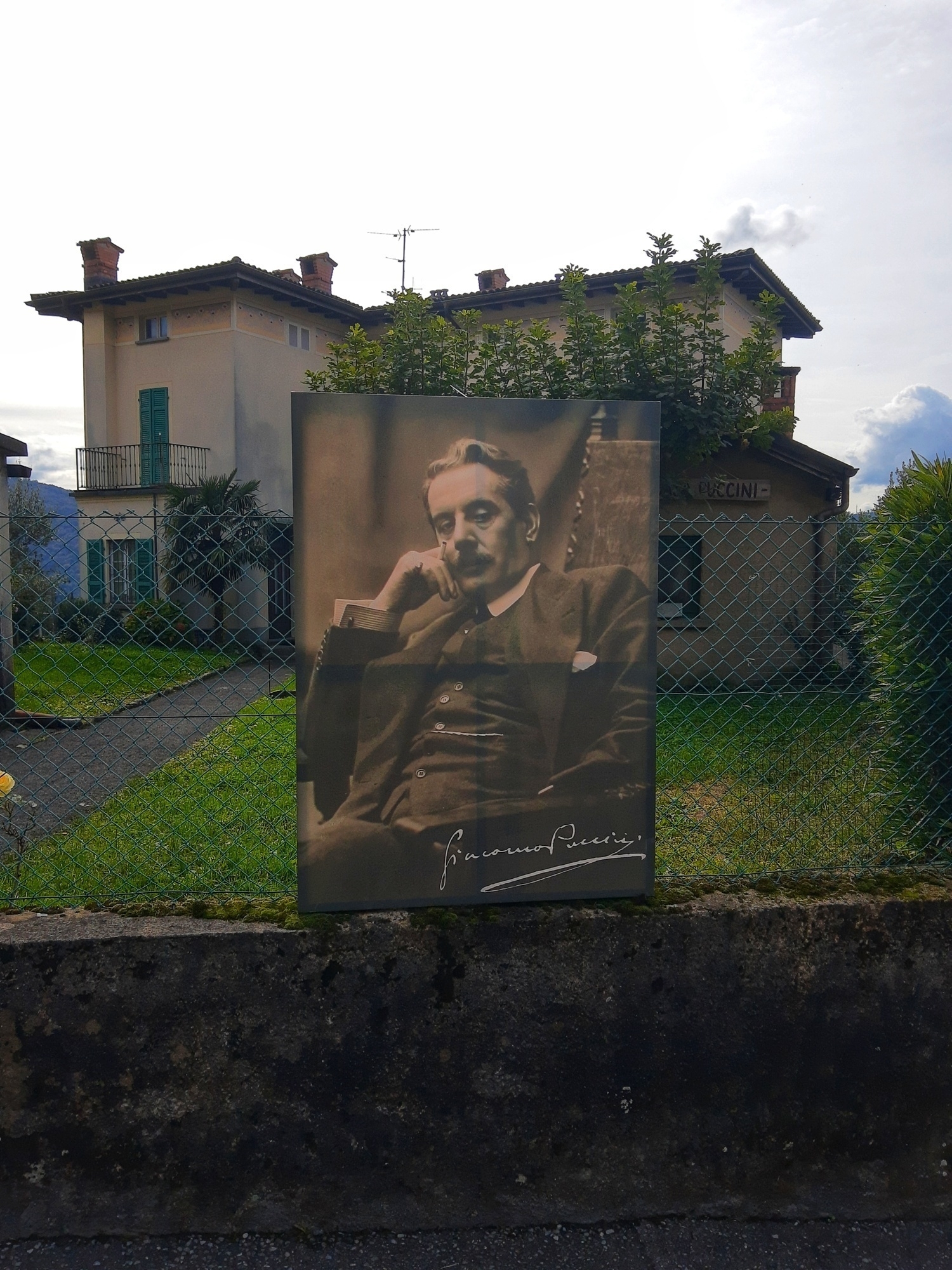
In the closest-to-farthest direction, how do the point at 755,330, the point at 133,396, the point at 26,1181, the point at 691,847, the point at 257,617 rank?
1. the point at 26,1181
2. the point at 257,617
3. the point at 691,847
4. the point at 755,330
5. the point at 133,396

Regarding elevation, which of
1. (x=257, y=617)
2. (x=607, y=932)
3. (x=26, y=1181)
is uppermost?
(x=257, y=617)

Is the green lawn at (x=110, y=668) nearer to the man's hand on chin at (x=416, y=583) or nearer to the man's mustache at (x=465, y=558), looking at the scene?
the man's hand on chin at (x=416, y=583)

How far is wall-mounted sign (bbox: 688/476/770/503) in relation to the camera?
1262cm

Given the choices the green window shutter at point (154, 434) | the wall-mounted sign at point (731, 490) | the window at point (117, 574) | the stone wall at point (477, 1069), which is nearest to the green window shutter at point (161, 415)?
the green window shutter at point (154, 434)

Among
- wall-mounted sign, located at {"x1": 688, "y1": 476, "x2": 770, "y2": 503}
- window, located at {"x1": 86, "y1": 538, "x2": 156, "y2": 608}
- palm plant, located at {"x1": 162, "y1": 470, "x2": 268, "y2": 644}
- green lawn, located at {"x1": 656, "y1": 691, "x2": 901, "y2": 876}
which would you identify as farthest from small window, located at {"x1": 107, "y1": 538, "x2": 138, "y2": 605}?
wall-mounted sign, located at {"x1": 688, "y1": 476, "x2": 770, "y2": 503}

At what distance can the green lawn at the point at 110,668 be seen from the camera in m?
2.78

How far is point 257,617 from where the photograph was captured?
278 centimetres

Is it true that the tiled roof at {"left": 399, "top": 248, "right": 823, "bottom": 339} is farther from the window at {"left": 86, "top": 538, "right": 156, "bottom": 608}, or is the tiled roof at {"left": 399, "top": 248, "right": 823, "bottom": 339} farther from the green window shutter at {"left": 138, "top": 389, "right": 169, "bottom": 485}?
the window at {"left": 86, "top": 538, "right": 156, "bottom": 608}

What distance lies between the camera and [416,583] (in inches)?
95.0

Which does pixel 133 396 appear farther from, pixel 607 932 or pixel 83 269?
pixel 607 932

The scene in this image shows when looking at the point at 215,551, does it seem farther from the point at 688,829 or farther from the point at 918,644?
the point at 918,644

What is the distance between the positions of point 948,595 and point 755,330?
34.2 feet

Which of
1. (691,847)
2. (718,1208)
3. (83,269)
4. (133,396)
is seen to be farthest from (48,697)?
(83,269)
